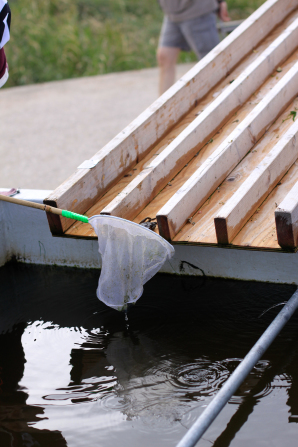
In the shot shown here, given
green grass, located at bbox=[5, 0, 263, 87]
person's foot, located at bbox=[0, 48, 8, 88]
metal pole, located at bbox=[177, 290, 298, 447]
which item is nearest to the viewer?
metal pole, located at bbox=[177, 290, 298, 447]

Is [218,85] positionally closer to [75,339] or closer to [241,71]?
[241,71]

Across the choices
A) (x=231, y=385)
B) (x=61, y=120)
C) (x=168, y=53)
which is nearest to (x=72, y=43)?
(x=61, y=120)

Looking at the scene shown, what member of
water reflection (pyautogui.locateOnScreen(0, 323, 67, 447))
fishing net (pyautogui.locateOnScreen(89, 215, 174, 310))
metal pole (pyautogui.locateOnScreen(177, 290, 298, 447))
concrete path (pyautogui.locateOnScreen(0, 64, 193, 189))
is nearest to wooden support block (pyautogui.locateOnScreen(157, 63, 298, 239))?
fishing net (pyautogui.locateOnScreen(89, 215, 174, 310))

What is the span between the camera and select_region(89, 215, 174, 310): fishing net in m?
2.16

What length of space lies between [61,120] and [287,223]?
484 cm

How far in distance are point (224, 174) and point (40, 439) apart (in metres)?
1.54

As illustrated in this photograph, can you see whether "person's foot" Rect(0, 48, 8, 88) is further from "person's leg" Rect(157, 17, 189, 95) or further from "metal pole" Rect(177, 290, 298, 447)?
"person's leg" Rect(157, 17, 189, 95)

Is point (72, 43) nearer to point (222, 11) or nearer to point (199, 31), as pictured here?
point (222, 11)

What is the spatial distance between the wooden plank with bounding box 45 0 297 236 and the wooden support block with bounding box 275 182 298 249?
3.48 ft

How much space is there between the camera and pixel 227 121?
10.2 ft

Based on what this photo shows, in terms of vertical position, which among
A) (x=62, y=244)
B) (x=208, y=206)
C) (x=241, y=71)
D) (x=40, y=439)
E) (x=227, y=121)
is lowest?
(x=40, y=439)

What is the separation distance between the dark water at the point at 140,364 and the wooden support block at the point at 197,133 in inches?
18.4

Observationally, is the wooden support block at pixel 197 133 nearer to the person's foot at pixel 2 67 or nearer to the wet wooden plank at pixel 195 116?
the wet wooden plank at pixel 195 116

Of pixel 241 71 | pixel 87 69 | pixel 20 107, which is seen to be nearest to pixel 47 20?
pixel 87 69
